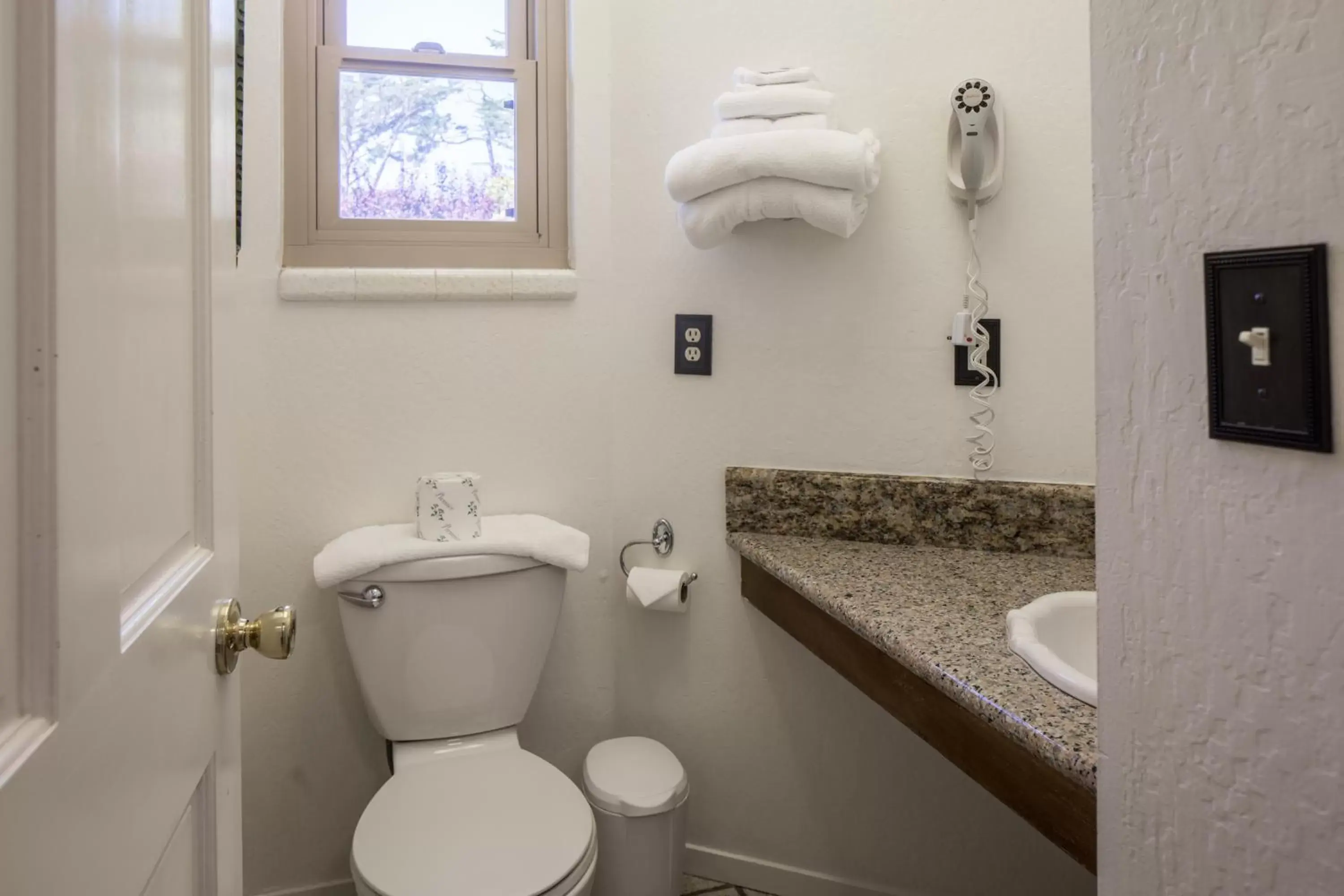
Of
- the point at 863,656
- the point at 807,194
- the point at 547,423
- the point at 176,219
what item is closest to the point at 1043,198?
the point at 807,194

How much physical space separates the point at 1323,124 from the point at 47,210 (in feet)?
1.92

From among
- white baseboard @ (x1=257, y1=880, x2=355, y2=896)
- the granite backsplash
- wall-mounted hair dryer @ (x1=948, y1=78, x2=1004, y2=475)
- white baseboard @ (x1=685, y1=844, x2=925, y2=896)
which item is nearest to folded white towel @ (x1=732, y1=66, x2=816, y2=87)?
wall-mounted hair dryer @ (x1=948, y1=78, x2=1004, y2=475)

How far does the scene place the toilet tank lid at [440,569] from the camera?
147cm

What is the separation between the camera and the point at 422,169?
175cm

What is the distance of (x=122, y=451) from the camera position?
19.4 inches

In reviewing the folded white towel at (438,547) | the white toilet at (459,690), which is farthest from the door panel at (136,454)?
the folded white towel at (438,547)

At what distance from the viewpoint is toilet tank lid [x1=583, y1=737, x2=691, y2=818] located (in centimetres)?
150

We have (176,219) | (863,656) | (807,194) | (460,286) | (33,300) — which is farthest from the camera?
(460,286)

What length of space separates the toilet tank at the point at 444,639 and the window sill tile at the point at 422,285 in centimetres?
53

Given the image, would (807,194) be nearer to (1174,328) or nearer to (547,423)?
(547,423)

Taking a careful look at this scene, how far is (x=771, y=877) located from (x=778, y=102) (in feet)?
4.94

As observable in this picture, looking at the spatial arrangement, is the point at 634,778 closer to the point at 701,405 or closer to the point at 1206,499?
the point at 701,405

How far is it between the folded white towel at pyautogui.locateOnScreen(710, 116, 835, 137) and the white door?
93cm

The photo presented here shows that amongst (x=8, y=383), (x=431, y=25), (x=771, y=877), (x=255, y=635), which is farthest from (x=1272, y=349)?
(x=431, y=25)
